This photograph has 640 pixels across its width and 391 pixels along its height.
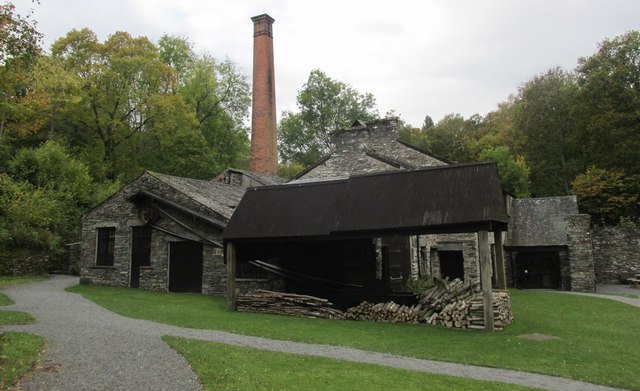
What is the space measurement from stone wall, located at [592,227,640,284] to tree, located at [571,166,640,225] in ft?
19.5

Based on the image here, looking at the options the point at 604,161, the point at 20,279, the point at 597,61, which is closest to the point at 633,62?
the point at 597,61

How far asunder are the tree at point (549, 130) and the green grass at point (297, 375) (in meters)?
36.4

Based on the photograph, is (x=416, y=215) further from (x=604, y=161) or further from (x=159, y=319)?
(x=604, y=161)

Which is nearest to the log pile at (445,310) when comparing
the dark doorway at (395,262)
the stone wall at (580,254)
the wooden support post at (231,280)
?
the dark doorway at (395,262)

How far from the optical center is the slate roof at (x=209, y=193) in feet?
69.4

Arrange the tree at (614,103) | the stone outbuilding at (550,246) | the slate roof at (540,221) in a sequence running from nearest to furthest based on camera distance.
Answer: the stone outbuilding at (550,246), the slate roof at (540,221), the tree at (614,103)

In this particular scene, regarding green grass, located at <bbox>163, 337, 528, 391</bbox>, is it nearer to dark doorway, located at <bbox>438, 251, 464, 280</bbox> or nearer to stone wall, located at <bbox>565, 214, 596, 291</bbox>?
dark doorway, located at <bbox>438, 251, 464, 280</bbox>

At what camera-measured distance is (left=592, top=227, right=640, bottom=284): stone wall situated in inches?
1083

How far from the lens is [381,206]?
47.0ft

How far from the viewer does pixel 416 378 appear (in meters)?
7.72

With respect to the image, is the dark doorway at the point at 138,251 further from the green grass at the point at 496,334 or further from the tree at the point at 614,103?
the tree at the point at 614,103

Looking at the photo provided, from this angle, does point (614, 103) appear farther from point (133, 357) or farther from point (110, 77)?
point (110, 77)

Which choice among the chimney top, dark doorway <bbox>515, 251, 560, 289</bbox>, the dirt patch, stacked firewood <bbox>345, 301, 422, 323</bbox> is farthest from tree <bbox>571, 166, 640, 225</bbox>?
the chimney top

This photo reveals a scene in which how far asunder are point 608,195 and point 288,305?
28.5m
